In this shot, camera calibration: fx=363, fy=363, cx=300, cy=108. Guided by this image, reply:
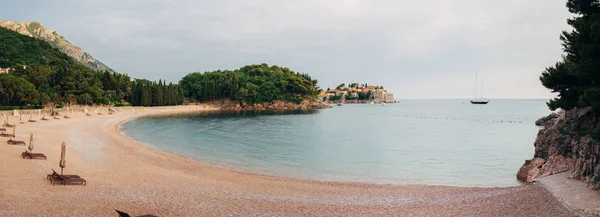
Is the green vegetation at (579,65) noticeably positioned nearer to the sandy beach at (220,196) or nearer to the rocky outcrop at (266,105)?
the sandy beach at (220,196)

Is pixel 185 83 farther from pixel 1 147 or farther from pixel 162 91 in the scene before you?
pixel 1 147

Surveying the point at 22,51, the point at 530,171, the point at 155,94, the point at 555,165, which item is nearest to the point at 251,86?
the point at 155,94

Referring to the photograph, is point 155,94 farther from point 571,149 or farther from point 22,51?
point 571,149

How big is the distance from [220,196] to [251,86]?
5127 inches

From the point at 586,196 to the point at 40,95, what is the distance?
92.8 meters

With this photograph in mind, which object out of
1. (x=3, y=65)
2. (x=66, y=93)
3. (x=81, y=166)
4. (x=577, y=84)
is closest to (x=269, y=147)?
(x=81, y=166)

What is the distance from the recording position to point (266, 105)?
14900cm

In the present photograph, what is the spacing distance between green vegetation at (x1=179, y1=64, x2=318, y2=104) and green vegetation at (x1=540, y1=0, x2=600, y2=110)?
125 m

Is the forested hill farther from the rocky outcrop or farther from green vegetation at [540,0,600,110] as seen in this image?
green vegetation at [540,0,600,110]

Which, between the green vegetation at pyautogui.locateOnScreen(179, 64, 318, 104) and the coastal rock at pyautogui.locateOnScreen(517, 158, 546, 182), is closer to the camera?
the coastal rock at pyautogui.locateOnScreen(517, 158, 546, 182)

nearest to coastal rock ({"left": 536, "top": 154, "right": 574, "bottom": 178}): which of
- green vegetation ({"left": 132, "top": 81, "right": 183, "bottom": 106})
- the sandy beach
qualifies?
the sandy beach

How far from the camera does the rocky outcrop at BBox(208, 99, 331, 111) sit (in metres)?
142

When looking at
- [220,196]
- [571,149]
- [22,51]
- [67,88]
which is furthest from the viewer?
[22,51]

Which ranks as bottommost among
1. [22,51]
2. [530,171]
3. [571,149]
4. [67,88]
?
[530,171]
